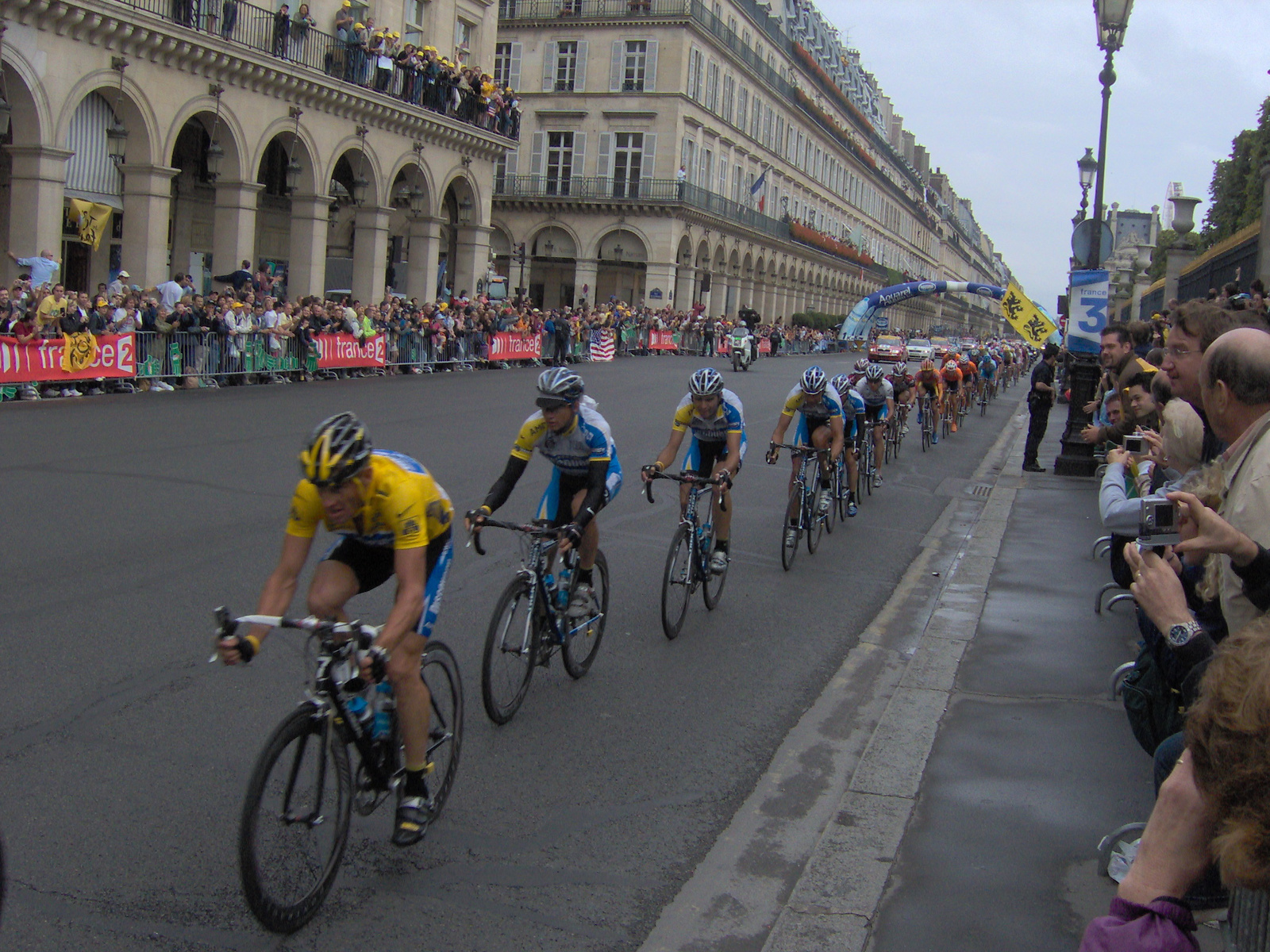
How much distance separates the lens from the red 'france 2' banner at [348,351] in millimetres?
23922

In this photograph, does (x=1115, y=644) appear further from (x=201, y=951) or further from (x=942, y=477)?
(x=942, y=477)

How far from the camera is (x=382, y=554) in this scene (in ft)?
15.2

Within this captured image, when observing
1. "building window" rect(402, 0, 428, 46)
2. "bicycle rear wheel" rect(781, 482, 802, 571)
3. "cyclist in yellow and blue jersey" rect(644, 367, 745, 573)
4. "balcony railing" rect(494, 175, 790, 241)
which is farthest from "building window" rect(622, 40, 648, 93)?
"cyclist in yellow and blue jersey" rect(644, 367, 745, 573)

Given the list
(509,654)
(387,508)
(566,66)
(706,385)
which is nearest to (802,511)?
(706,385)

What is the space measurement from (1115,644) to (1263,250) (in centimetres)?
1044

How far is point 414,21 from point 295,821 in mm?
35518

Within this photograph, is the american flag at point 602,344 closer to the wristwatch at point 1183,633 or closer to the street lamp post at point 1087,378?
the street lamp post at point 1087,378

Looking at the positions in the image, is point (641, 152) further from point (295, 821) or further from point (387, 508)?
point (295, 821)

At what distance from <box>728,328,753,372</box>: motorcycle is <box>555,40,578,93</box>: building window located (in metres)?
24.9

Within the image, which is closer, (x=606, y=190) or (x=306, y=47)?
(x=306, y=47)

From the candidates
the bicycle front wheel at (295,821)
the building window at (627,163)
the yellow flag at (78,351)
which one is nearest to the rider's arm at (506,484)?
the bicycle front wheel at (295,821)

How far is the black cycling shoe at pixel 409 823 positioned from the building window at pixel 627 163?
56.2 meters

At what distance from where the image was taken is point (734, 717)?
6.25 metres

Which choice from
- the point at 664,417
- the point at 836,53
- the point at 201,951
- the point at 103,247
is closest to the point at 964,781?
the point at 201,951
